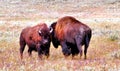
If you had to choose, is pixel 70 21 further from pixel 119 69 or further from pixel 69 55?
pixel 119 69

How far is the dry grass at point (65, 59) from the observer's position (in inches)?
396

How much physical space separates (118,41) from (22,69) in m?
9.28

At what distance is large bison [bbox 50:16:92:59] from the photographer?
13.1 meters

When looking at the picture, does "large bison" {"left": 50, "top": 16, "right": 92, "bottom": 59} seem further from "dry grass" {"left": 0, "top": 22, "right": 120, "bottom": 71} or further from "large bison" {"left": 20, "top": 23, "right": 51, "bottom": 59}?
"large bison" {"left": 20, "top": 23, "right": 51, "bottom": 59}

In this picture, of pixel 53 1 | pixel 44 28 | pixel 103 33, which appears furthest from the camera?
pixel 53 1

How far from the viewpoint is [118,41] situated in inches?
720

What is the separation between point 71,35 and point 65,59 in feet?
3.35

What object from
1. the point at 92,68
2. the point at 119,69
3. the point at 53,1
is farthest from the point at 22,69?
the point at 53,1

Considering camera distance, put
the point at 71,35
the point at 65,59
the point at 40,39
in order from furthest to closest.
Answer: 1. the point at 71,35
2. the point at 40,39
3. the point at 65,59

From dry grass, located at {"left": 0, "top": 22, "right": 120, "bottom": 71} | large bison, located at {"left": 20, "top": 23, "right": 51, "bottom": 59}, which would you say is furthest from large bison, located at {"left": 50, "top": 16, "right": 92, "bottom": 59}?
large bison, located at {"left": 20, "top": 23, "right": 51, "bottom": 59}

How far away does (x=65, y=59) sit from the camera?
1274 cm

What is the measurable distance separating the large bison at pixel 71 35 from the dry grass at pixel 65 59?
13.9 inches

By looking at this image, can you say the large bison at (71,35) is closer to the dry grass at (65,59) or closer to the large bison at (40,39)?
the dry grass at (65,59)

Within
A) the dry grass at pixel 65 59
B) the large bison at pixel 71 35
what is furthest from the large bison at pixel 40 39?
the large bison at pixel 71 35
